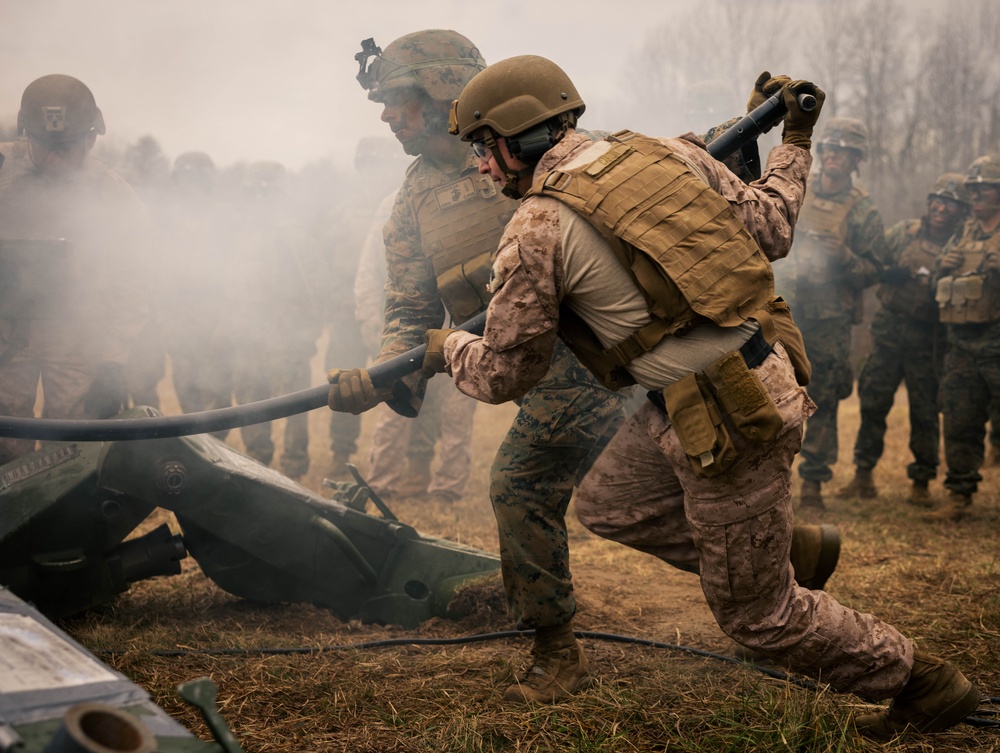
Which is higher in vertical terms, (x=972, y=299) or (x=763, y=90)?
(x=763, y=90)

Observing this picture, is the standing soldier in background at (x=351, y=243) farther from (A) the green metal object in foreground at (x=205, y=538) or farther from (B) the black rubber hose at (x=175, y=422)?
(B) the black rubber hose at (x=175, y=422)

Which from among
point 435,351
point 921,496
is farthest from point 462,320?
point 921,496

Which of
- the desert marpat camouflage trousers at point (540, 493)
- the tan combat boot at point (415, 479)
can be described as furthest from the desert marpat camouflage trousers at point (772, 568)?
the tan combat boot at point (415, 479)

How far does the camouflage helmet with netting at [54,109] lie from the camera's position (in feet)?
19.8

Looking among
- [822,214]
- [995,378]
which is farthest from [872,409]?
[822,214]

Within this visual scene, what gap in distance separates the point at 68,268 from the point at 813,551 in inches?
167

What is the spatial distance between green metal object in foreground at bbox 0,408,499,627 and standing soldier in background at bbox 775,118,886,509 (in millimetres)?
4283

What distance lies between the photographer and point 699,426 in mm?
2914

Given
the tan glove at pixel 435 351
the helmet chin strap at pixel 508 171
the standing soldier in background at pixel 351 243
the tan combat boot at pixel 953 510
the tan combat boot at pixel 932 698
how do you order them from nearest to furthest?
the tan combat boot at pixel 932 698 < the helmet chin strap at pixel 508 171 < the tan glove at pixel 435 351 < the tan combat boot at pixel 953 510 < the standing soldier in background at pixel 351 243

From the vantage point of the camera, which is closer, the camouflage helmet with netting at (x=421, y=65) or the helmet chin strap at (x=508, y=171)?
the helmet chin strap at (x=508, y=171)

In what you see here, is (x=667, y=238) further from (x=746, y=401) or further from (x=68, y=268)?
(x=68, y=268)

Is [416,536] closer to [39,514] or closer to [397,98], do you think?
[39,514]

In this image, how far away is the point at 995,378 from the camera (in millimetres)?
7406

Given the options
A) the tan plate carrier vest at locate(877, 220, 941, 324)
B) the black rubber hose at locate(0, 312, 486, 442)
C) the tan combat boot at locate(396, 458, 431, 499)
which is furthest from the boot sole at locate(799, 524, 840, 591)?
the tan combat boot at locate(396, 458, 431, 499)
